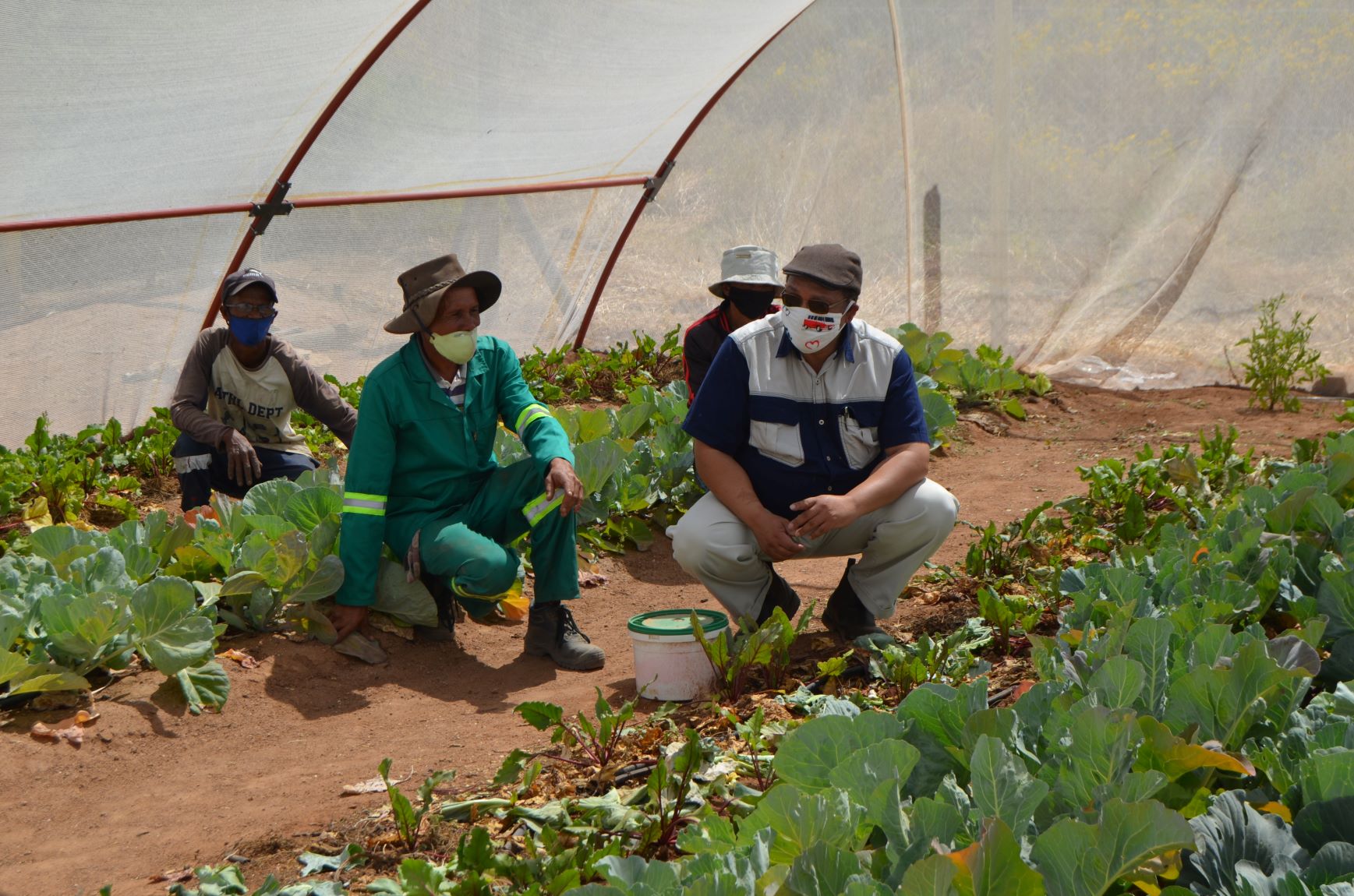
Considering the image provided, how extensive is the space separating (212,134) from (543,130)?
2.15 m

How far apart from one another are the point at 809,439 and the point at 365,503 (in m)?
1.38

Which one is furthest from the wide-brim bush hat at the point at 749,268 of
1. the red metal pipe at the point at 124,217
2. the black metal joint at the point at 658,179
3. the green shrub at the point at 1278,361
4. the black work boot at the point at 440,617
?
the black metal joint at the point at 658,179

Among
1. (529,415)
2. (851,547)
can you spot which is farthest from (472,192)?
(851,547)

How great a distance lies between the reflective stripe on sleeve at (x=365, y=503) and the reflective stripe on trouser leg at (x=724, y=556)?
93 cm

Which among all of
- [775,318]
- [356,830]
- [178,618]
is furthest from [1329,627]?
[178,618]

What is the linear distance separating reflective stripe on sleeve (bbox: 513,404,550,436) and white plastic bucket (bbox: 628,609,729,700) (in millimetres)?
898

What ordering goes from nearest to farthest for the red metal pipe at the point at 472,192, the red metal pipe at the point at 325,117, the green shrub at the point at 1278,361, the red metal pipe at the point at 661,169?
the red metal pipe at the point at 325,117
the red metal pipe at the point at 472,192
the green shrub at the point at 1278,361
the red metal pipe at the point at 661,169

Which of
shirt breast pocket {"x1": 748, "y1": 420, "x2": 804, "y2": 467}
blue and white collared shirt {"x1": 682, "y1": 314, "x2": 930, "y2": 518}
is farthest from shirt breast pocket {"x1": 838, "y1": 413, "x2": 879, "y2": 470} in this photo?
shirt breast pocket {"x1": 748, "y1": 420, "x2": 804, "y2": 467}

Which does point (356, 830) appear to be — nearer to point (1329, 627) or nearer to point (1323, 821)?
point (1323, 821)

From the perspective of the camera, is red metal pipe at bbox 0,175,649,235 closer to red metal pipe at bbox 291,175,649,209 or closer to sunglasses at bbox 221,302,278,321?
red metal pipe at bbox 291,175,649,209

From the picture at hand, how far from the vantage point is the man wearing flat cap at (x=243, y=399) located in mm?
4848

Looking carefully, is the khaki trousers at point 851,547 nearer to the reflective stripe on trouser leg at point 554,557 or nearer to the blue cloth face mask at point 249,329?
the reflective stripe on trouser leg at point 554,557

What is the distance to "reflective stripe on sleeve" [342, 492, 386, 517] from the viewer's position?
12.8 ft

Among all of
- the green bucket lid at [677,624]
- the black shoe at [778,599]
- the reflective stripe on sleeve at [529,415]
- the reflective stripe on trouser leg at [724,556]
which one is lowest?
the black shoe at [778,599]
